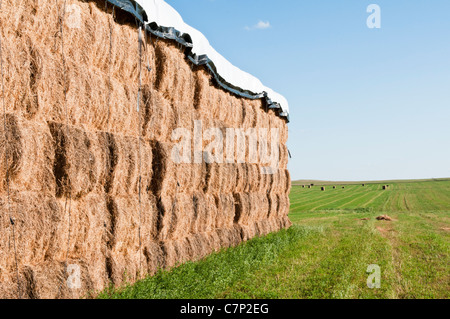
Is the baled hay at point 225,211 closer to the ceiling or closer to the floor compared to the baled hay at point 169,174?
closer to the floor

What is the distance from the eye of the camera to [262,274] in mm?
10125

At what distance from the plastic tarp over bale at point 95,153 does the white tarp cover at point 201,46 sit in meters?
0.16

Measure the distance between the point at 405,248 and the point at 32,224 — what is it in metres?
12.8

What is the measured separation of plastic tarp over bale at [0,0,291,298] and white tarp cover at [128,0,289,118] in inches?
6.3

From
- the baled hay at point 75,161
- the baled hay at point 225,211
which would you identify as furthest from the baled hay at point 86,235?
the baled hay at point 225,211

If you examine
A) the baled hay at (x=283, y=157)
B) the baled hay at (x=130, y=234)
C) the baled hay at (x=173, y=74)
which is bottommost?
the baled hay at (x=130, y=234)

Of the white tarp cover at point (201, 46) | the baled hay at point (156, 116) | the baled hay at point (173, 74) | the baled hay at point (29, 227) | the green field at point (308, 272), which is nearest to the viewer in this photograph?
the baled hay at point (29, 227)

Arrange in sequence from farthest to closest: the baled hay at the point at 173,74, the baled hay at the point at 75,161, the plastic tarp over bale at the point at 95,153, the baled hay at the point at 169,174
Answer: the baled hay at the point at 173,74 < the baled hay at the point at 169,174 < the baled hay at the point at 75,161 < the plastic tarp over bale at the point at 95,153

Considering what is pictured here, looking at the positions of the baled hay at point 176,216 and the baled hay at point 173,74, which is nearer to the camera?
the baled hay at point 176,216

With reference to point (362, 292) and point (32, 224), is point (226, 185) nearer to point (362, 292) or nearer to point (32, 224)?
point (362, 292)

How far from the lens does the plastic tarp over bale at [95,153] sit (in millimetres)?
5992

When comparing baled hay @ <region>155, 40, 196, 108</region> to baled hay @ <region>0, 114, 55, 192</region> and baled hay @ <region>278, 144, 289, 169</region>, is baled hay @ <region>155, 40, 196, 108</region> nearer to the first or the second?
baled hay @ <region>0, 114, 55, 192</region>

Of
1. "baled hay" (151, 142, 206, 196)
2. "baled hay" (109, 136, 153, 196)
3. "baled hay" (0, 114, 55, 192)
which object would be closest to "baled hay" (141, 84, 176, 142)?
"baled hay" (151, 142, 206, 196)

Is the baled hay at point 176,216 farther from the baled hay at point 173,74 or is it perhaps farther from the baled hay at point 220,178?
the baled hay at point 173,74
